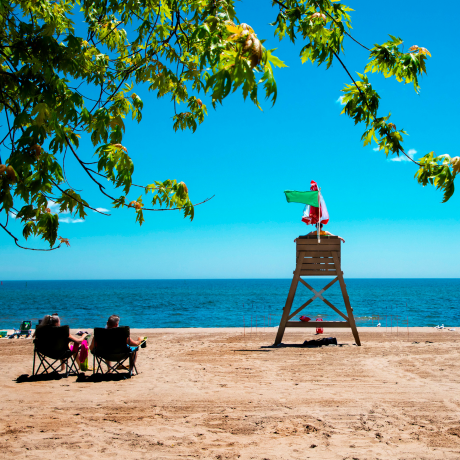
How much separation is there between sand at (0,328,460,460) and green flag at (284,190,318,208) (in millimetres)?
3867

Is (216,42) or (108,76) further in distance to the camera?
(108,76)

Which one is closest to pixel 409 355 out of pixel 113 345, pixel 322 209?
pixel 322 209

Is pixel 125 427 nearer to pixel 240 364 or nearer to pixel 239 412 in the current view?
pixel 239 412

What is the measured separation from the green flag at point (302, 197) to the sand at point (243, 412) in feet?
12.7

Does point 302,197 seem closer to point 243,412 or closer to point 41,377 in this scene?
point 243,412

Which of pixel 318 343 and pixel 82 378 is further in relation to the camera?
pixel 318 343

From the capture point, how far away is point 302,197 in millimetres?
9812

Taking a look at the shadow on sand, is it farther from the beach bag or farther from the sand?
the beach bag

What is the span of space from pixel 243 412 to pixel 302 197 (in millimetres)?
6171

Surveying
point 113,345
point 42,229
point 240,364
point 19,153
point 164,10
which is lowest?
point 240,364

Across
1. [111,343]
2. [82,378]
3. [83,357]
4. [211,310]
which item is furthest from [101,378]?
[211,310]

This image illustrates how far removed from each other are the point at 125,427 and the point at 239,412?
1.34m

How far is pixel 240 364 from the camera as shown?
7645 mm

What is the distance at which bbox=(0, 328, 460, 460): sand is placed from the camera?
3.69m
